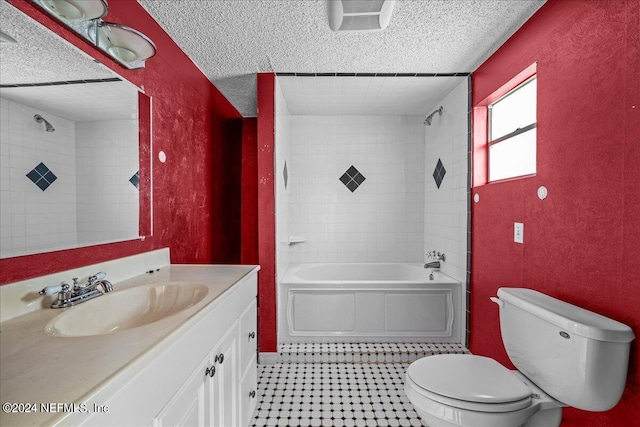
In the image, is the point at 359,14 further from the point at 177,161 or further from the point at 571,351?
the point at 571,351

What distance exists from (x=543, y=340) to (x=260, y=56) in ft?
7.69

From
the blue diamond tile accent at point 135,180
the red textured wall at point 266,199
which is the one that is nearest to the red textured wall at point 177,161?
the blue diamond tile accent at point 135,180

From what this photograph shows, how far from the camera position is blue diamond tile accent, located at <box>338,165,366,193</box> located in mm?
3463

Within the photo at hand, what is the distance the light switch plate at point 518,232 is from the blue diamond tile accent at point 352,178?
74.2 inches

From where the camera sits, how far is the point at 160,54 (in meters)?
1.73

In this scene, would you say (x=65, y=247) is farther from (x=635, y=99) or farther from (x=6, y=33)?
(x=635, y=99)

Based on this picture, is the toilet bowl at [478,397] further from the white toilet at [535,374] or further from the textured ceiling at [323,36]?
the textured ceiling at [323,36]

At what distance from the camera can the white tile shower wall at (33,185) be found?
0.91 meters

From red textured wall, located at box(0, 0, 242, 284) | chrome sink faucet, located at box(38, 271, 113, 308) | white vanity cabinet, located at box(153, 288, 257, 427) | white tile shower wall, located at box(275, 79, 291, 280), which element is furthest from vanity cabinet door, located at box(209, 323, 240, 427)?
white tile shower wall, located at box(275, 79, 291, 280)

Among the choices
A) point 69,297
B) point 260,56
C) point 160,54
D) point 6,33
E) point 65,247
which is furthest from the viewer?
point 260,56

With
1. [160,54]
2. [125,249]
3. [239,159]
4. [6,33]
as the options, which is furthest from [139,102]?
[239,159]

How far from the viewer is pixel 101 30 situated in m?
1.25

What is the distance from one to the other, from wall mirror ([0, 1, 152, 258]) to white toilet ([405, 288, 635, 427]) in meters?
1.60

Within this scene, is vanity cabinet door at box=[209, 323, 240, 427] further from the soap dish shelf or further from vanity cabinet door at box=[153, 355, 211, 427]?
the soap dish shelf
